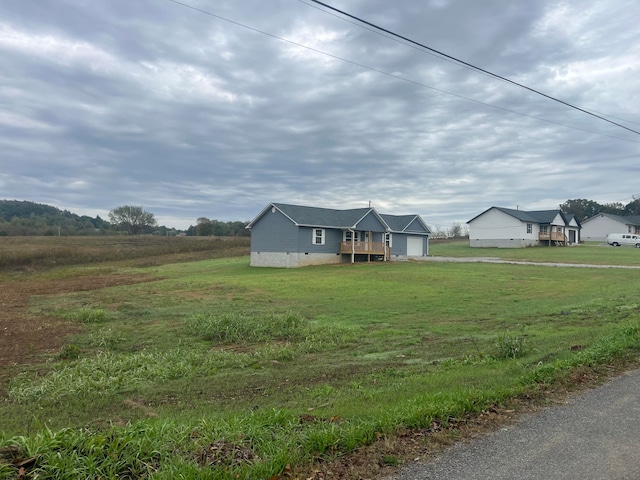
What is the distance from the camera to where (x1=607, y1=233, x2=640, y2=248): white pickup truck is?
61.0 m

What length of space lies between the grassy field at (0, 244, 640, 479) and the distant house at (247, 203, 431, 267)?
64.3 feet

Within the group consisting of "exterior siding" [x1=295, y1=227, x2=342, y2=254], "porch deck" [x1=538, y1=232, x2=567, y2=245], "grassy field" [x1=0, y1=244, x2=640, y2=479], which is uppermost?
"porch deck" [x1=538, y1=232, x2=567, y2=245]

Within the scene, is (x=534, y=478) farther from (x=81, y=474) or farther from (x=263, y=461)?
(x=81, y=474)

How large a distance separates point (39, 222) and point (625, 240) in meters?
96.2

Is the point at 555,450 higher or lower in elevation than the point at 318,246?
lower

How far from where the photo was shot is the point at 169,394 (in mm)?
6855

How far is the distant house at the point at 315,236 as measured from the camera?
3831cm

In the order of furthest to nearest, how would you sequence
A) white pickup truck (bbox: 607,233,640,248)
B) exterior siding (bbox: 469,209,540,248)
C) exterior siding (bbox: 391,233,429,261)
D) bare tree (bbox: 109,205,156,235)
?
bare tree (bbox: 109,205,156,235), white pickup truck (bbox: 607,233,640,248), exterior siding (bbox: 469,209,540,248), exterior siding (bbox: 391,233,429,261)

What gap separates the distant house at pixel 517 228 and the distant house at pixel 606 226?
19697 millimetres

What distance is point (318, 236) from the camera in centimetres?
3962

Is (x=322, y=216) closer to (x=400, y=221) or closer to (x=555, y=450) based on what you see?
(x=400, y=221)

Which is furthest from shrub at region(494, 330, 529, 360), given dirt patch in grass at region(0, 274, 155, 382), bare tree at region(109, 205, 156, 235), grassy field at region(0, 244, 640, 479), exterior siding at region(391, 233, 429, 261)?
bare tree at region(109, 205, 156, 235)

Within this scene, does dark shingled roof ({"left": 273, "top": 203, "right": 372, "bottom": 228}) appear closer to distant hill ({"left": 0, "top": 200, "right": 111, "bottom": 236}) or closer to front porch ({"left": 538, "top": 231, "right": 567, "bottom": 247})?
front porch ({"left": 538, "top": 231, "right": 567, "bottom": 247})

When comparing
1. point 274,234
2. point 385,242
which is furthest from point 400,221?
point 274,234
